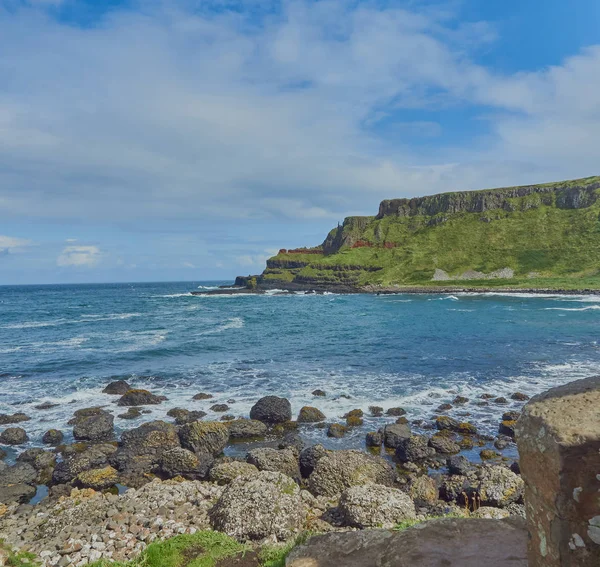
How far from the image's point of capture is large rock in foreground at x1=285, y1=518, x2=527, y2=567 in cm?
654

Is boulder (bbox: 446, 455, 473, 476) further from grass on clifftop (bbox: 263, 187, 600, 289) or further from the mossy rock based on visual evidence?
grass on clifftop (bbox: 263, 187, 600, 289)

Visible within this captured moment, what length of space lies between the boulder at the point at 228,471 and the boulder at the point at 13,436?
491 inches

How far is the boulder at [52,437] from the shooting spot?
2238 centimetres

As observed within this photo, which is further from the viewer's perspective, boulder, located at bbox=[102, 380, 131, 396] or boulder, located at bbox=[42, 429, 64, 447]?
boulder, located at bbox=[102, 380, 131, 396]

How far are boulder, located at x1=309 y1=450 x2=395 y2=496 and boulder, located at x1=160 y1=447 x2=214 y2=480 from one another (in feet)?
15.6

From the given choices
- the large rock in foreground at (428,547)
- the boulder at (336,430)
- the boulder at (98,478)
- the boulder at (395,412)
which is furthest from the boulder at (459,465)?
the boulder at (98,478)

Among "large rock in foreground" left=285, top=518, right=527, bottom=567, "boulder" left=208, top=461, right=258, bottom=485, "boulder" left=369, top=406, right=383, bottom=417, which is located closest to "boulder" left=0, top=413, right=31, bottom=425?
"boulder" left=208, top=461, right=258, bottom=485

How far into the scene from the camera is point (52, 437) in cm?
2262

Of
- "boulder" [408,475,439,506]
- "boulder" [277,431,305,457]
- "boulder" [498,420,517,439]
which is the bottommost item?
"boulder" [498,420,517,439]

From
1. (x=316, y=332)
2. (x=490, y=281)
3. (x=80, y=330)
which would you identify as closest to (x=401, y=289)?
(x=490, y=281)

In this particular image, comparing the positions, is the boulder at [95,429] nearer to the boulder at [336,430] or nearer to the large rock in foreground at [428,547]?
the boulder at [336,430]

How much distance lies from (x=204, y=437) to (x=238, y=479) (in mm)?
8014

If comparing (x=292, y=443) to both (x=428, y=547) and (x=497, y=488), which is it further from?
(x=428, y=547)

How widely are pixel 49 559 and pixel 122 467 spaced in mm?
8295
